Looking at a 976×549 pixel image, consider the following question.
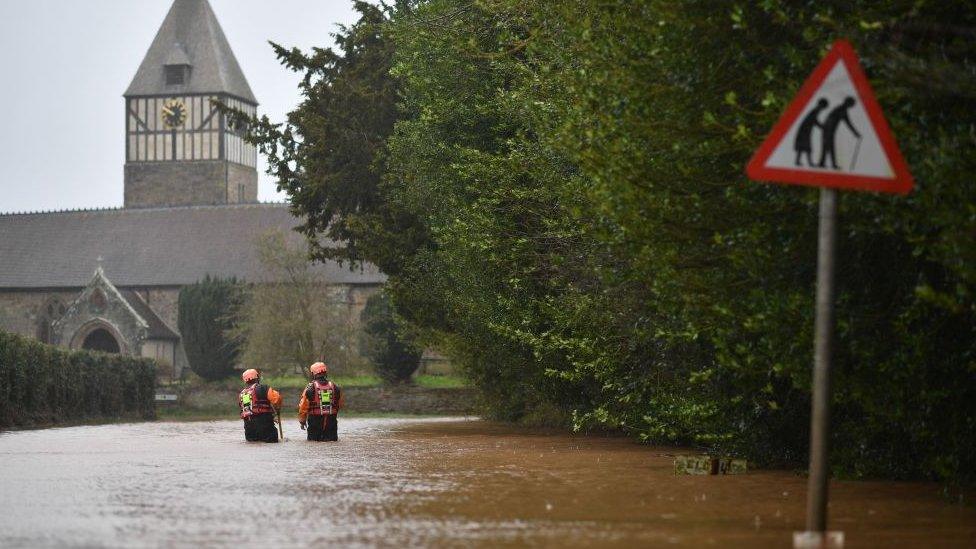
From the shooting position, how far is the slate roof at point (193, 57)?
10050 cm

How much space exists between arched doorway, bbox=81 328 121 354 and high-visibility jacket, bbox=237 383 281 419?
61.6m

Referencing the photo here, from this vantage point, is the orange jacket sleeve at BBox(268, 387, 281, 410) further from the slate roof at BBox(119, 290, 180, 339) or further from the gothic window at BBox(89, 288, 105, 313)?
the slate roof at BBox(119, 290, 180, 339)

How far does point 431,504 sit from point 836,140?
16.3ft

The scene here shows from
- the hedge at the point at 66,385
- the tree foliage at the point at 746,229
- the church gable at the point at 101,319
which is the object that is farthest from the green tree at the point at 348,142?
the church gable at the point at 101,319

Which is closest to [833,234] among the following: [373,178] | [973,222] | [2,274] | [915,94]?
[973,222]

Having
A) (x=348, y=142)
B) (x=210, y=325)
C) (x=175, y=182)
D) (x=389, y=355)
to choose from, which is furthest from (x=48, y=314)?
(x=348, y=142)

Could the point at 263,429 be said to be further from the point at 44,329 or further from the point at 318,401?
the point at 44,329

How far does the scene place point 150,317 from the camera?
86.7m

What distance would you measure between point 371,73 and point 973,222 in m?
29.8

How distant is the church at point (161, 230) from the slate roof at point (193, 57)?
96 millimetres

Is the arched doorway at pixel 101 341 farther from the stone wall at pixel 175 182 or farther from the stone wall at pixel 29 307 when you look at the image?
the stone wall at pixel 175 182

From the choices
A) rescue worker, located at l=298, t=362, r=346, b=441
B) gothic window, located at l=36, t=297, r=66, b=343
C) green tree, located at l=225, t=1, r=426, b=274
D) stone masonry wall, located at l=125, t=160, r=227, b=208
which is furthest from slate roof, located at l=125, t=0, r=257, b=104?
rescue worker, located at l=298, t=362, r=346, b=441

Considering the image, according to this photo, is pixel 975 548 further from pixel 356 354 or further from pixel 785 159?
pixel 356 354

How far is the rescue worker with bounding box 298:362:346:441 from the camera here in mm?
25859
